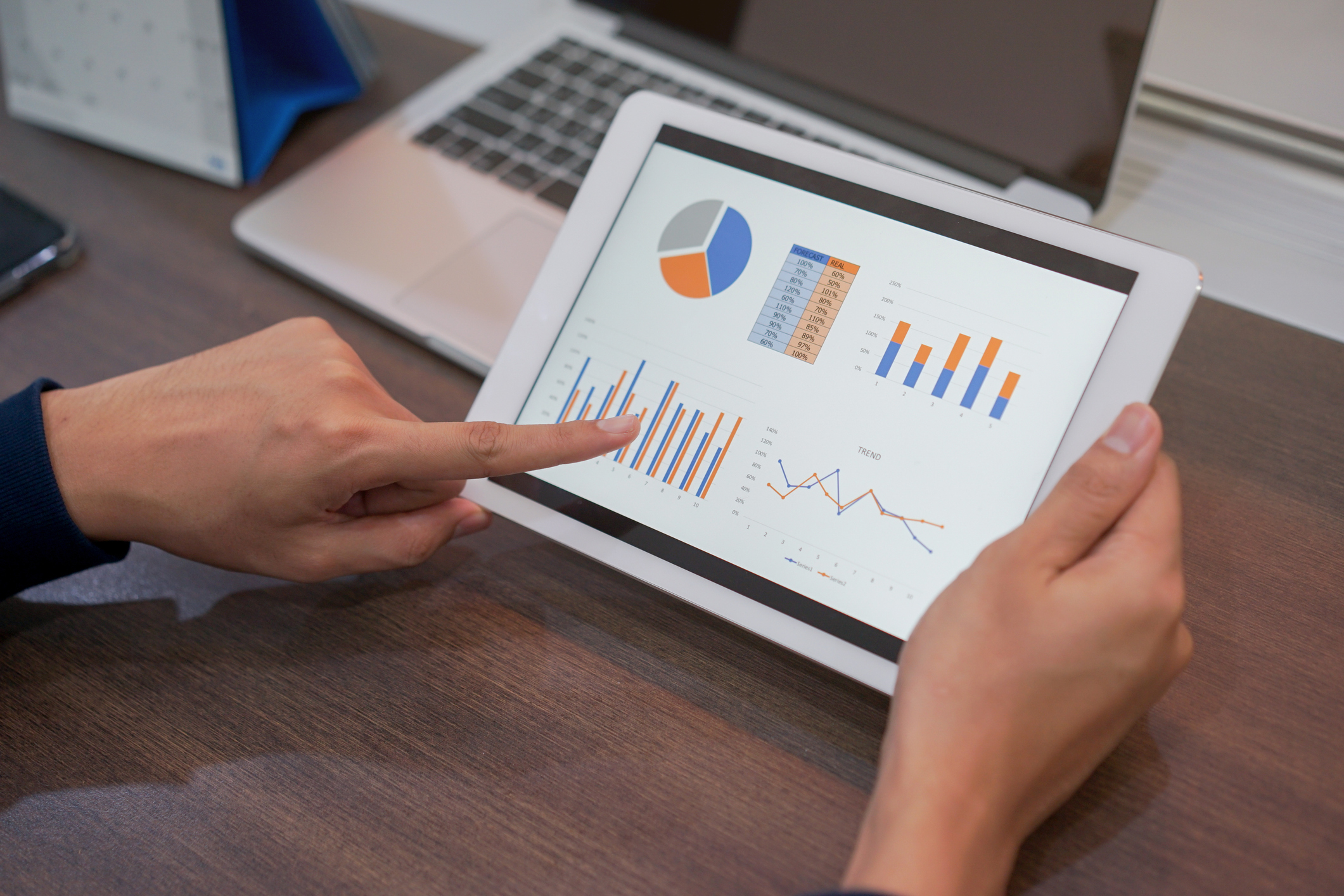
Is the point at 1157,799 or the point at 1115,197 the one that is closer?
the point at 1157,799

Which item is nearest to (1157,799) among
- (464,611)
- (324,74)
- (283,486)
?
(464,611)

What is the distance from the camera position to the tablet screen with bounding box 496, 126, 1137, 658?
0.50 m

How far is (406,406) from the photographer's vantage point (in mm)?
729

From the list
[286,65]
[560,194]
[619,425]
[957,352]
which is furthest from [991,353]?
[286,65]

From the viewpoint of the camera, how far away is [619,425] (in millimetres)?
523

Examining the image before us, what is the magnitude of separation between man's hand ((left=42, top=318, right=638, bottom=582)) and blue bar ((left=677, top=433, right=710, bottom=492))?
0.05 meters

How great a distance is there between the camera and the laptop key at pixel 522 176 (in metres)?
0.83

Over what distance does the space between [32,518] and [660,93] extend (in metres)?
0.65

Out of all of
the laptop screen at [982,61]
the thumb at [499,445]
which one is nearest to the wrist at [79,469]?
the thumb at [499,445]

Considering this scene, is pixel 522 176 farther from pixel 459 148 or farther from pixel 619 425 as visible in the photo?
pixel 619 425

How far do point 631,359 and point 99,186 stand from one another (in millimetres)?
722

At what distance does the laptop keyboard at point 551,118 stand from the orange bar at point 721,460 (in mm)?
374

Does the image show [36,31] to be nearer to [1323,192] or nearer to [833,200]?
[833,200]

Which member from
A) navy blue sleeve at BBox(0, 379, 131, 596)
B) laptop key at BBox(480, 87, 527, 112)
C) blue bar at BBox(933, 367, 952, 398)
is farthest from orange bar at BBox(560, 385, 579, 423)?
laptop key at BBox(480, 87, 527, 112)
